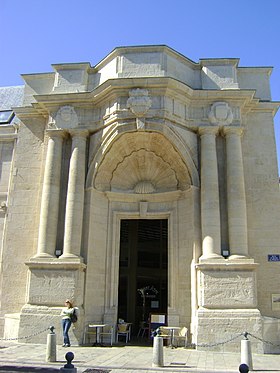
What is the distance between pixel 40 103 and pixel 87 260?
22.2 ft

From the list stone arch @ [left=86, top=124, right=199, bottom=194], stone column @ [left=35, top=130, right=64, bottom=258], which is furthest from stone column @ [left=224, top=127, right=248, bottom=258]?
stone column @ [left=35, top=130, right=64, bottom=258]

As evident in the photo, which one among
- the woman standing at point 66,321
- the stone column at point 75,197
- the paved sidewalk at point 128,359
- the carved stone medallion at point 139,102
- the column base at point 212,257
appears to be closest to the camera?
the paved sidewalk at point 128,359

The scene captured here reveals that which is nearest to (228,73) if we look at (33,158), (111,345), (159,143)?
(159,143)

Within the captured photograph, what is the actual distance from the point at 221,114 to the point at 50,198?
7417 mm

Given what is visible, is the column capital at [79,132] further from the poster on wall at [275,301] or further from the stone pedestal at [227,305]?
the poster on wall at [275,301]

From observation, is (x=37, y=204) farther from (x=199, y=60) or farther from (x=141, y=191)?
(x=199, y=60)

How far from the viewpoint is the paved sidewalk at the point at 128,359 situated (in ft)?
33.9

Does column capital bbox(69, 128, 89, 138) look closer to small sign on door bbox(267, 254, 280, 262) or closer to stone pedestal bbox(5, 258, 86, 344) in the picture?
stone pedestal bbox(5, 258, 86, 344)

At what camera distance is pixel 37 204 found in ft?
56.1

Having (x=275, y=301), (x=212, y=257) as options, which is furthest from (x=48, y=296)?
(x=275, y=301)

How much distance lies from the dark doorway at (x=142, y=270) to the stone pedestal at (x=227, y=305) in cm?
610

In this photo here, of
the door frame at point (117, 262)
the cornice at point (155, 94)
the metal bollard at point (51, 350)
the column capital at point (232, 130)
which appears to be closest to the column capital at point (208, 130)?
the column capital at point (232, 130)

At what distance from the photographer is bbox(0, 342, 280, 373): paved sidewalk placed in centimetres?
1034

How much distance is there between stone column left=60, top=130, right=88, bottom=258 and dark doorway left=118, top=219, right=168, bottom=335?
475cm
